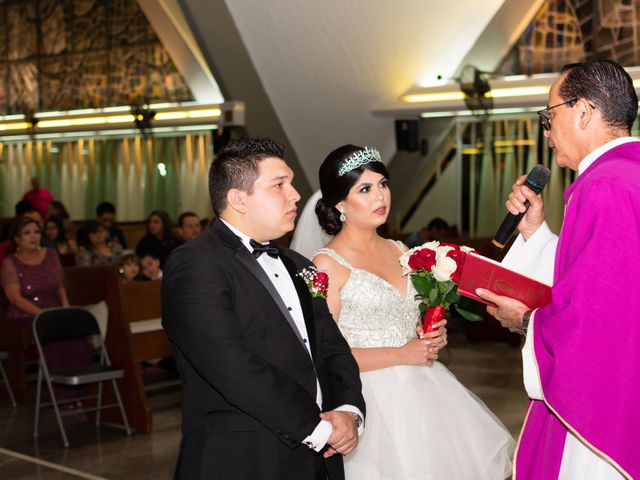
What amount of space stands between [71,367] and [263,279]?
4302 mm

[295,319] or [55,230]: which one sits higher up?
[295,319]

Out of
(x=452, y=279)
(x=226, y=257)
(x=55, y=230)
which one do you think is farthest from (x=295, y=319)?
(x=55, y=230)

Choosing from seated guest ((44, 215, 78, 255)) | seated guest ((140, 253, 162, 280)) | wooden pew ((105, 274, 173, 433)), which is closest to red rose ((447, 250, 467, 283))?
wooden pew ((105, 274, 173, 433))

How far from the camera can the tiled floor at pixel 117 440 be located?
19.1 ft

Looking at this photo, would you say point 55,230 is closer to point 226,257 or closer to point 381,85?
point 381,85

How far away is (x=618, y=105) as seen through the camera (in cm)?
268

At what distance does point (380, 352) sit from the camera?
146 inches

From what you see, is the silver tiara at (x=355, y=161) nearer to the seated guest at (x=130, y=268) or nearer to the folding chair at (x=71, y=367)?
the folding chair at (x=71, y=367)

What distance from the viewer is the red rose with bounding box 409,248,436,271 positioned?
3.37 meters

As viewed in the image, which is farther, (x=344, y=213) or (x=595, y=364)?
(x=344, y=213)

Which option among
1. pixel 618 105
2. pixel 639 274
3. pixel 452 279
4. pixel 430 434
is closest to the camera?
pixel 639 274

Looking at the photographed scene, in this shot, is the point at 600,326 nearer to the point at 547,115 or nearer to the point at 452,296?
the point at 547,115

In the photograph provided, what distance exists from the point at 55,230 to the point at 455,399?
8068mm

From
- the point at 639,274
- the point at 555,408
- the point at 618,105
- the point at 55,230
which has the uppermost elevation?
the point at 618,105
